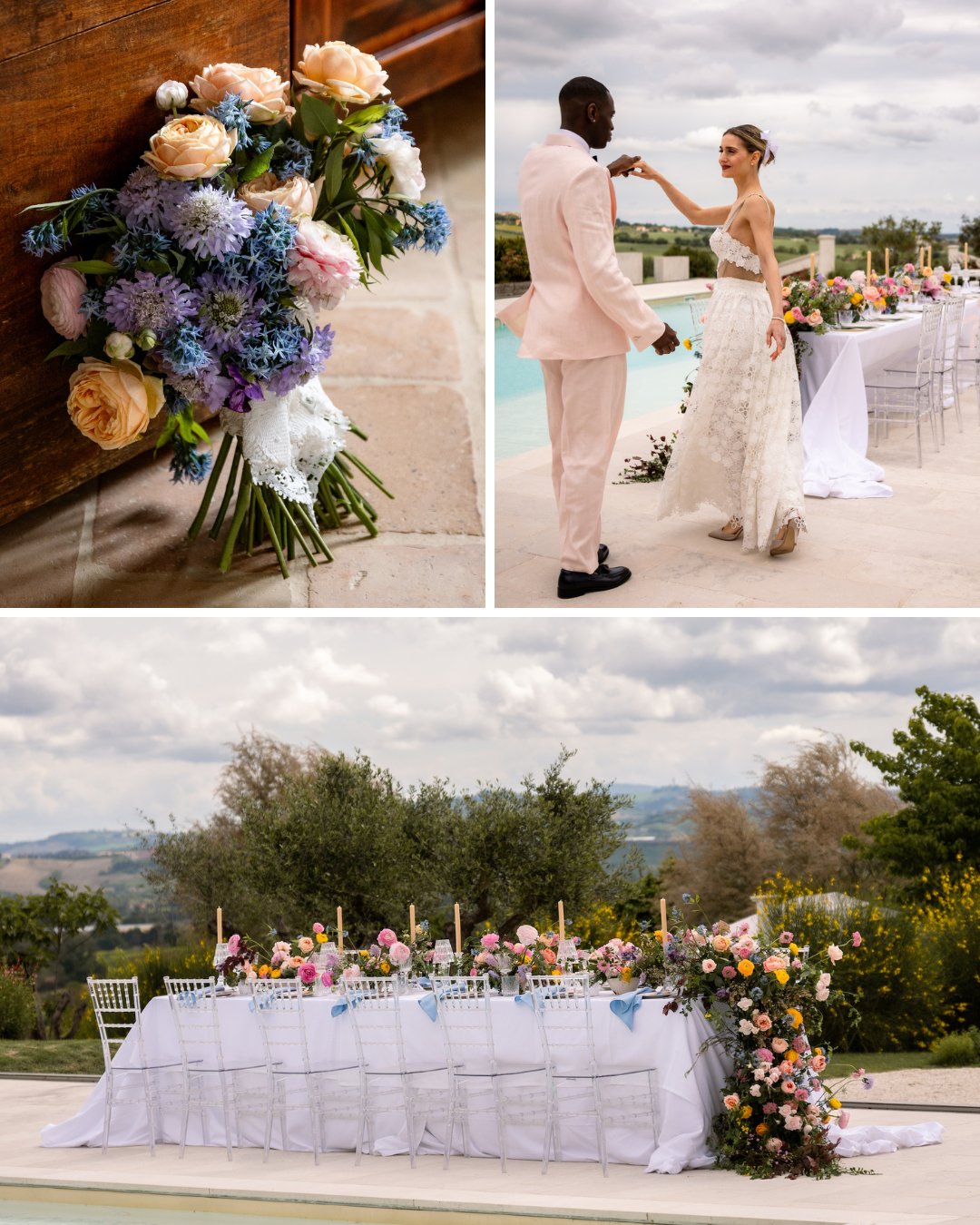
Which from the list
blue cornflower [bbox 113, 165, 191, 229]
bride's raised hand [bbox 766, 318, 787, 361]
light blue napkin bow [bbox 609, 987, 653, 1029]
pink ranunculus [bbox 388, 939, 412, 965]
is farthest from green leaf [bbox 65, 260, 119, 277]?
pink ranunculus [bbox 388, 939, 412, 965]

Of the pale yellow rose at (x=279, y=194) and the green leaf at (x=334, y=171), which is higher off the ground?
the green leaf at (x=334, y=171)

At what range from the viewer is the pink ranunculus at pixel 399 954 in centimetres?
651

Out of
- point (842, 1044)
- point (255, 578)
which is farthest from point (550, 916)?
point (255, 578)

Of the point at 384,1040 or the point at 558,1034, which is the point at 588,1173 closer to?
the point at 558,1034

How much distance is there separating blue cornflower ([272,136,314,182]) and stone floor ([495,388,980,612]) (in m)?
2.12

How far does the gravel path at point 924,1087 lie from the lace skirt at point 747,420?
315 centimetres

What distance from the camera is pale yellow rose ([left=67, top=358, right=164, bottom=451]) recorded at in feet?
14.1

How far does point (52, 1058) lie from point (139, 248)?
8.15 m

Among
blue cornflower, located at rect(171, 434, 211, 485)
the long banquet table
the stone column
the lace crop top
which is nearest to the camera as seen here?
blue cornflower, located at rect(171, 434, 211, 485)

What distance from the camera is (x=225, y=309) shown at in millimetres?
4238

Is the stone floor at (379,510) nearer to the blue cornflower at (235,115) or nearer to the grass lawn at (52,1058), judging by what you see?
the blue cornflower at (235,115)

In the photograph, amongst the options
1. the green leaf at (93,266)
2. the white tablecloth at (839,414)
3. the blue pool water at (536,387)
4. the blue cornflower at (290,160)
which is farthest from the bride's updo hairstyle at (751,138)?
the blue pool water at (536,387)

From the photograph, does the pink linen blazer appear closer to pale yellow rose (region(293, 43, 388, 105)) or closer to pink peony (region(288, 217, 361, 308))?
pale yellow rose (region(293, 43, 388, 105))

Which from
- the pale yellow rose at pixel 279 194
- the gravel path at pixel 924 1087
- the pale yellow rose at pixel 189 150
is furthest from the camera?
the gravel path at pixel 924 1087
